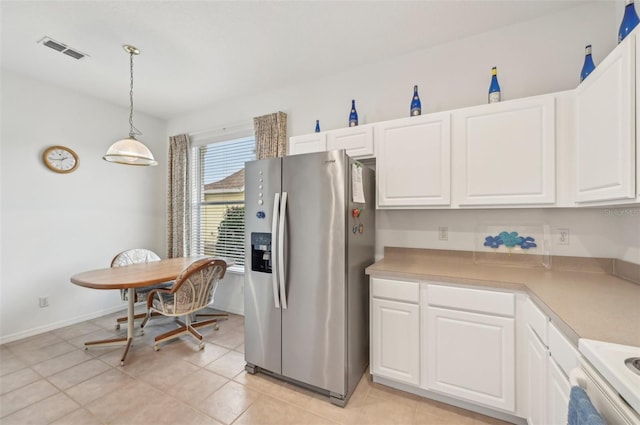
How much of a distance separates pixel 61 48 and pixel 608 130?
4175 mm

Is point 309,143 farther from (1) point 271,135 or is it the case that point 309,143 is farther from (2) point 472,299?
(2) point 472,299

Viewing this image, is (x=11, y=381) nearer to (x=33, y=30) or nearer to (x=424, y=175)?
(x=33, y=30)

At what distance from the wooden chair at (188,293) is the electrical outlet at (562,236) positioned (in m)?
2.92

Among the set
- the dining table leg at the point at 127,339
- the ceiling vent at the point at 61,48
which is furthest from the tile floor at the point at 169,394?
the ceiling vent at the point at 61,48

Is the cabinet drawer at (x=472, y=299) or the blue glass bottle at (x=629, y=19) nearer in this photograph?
the blue glass bottle at (x=629, y=19)

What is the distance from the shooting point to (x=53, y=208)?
10.3 feet

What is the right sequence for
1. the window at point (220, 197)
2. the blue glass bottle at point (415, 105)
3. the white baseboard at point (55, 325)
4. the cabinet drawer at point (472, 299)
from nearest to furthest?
the cabinet drawer at point (472, 299) < the blue glass bottle at point (415, 105) < the white baseboard at point (55, 325) < the window at point (220, 197)

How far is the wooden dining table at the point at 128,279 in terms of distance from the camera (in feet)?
7.56

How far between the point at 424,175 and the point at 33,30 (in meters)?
3.46

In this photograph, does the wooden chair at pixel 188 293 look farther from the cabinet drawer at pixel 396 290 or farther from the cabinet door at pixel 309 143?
the cabinet drawer at pixel 396 290

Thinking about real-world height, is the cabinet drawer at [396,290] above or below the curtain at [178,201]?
below

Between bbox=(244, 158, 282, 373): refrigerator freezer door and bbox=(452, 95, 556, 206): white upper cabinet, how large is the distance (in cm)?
141

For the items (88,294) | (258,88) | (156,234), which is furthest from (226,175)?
(88,294)

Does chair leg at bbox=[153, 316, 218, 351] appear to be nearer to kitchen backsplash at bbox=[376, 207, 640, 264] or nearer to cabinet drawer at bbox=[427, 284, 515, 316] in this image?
kitchen backsplash at bbox=[376, 207, 640, 264]
